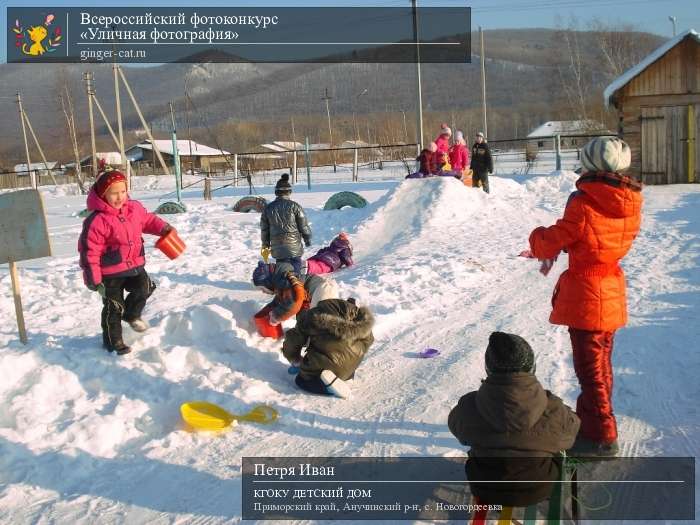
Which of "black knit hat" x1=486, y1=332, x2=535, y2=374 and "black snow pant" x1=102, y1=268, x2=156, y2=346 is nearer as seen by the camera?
"black knit hat" x1=486, y1=332, x2=535, y2=374

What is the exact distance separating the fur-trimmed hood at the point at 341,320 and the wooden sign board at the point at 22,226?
2.46 metres

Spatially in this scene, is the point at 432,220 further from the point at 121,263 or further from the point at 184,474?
the point at 184,474

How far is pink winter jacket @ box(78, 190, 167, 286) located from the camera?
4.72 m

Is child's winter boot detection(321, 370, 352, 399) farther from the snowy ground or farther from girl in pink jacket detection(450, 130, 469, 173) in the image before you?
girl in pink jacket detection(450, 130, 469, 173)

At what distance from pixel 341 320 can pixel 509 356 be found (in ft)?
6.25

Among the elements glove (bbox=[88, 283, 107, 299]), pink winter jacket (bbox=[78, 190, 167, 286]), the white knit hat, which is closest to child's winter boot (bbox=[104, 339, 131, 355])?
glove (bbox=[88, 283, 107, 299])

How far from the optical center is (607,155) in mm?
3195

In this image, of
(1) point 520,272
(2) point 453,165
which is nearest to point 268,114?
(2) point 453,165

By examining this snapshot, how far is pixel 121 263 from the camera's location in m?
4.92

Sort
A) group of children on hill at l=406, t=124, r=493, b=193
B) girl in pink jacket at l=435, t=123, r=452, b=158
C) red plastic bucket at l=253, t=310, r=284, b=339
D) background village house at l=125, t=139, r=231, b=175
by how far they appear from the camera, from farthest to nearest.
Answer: background village house at l=125, t=139, r=231, b=175 → girl in pink jacket at l=435, t=123, r=452, b=158 → group of children on hill at l=406, t=124, r=493, b=193 → red plastic bucket at l=253, t=310, r=284, b=339

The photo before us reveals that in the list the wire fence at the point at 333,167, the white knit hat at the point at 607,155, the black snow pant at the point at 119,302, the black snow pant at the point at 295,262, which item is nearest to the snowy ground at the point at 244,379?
the black snow pant at the point at 119,302

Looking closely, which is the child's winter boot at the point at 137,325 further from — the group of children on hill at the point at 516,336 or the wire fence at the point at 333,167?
the wire fence at the point at 333,167

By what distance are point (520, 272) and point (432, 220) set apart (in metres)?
4.05
